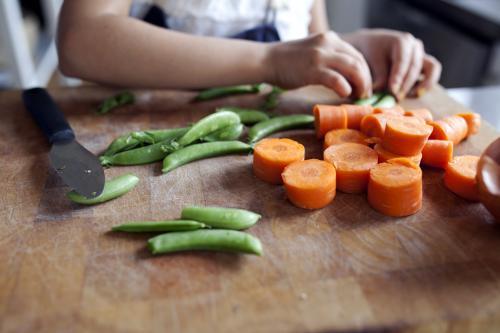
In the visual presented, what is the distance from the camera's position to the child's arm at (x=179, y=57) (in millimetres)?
1643

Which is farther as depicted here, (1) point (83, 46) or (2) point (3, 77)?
(2) point (3, 77)

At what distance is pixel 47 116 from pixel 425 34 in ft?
9.35

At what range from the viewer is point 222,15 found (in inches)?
76.0

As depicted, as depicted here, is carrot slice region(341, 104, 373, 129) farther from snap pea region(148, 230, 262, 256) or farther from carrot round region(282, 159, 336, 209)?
snap pea region(148, 230, 262, 256)

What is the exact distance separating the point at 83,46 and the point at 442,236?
1.32 meters

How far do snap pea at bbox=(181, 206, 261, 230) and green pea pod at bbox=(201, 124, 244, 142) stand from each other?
0.39m

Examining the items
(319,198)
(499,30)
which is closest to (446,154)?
(319,198)

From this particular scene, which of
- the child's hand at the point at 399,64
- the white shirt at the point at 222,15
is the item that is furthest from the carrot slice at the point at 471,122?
the white shirt at the point at 222,15

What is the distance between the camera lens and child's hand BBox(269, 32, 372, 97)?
165cm

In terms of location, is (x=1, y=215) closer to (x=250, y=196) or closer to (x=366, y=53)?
(x=250, y=196)

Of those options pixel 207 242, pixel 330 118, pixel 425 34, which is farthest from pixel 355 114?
pixel 425 34

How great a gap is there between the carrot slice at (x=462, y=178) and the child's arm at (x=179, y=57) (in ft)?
1.76

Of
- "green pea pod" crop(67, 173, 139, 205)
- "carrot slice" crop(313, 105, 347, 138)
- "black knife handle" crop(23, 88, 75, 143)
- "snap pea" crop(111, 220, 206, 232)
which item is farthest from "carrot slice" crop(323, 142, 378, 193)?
"black knife handle" crop(23, 88, 75, 143)

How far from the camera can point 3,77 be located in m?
3.70
